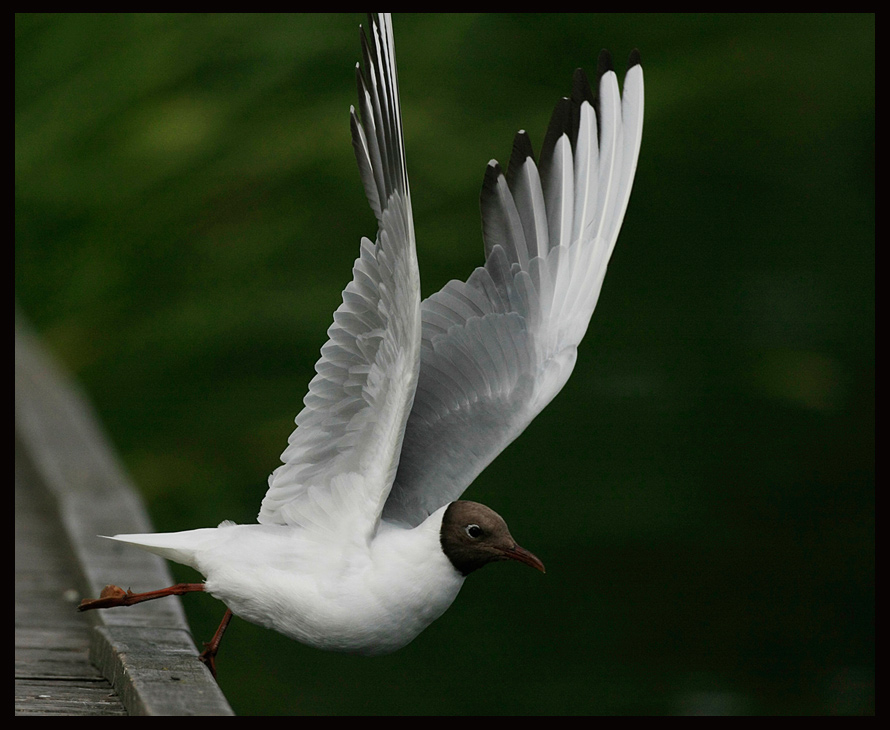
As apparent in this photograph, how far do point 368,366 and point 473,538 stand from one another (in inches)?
12.3

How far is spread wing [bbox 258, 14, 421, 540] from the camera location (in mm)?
1832

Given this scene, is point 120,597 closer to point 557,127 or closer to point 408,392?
point 408,392

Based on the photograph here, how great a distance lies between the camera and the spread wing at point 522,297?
7.19 feet

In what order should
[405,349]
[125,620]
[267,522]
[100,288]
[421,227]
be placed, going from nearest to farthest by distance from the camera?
[405,349] → [267,522] → [125,620] → [421,227] → [100,288]

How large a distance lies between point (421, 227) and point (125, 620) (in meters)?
2.14

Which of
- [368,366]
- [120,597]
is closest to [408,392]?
[368,366]

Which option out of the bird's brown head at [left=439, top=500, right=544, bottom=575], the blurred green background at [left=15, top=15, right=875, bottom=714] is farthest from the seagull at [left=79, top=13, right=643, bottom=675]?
the blurred green background at [left=15, top=15, right=875, bottom=714]

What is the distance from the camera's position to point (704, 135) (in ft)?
13.9

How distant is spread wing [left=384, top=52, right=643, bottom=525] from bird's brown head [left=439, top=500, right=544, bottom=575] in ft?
0.68

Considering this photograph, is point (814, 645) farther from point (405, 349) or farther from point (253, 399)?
point (405, 349)

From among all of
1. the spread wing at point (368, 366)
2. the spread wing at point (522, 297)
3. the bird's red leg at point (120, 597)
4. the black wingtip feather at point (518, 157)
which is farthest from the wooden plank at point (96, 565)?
the black wingtip feather at point (518, 157)

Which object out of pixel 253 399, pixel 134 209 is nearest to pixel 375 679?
pixel 253 399

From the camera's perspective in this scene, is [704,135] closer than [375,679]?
No

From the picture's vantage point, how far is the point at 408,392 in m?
1.80
